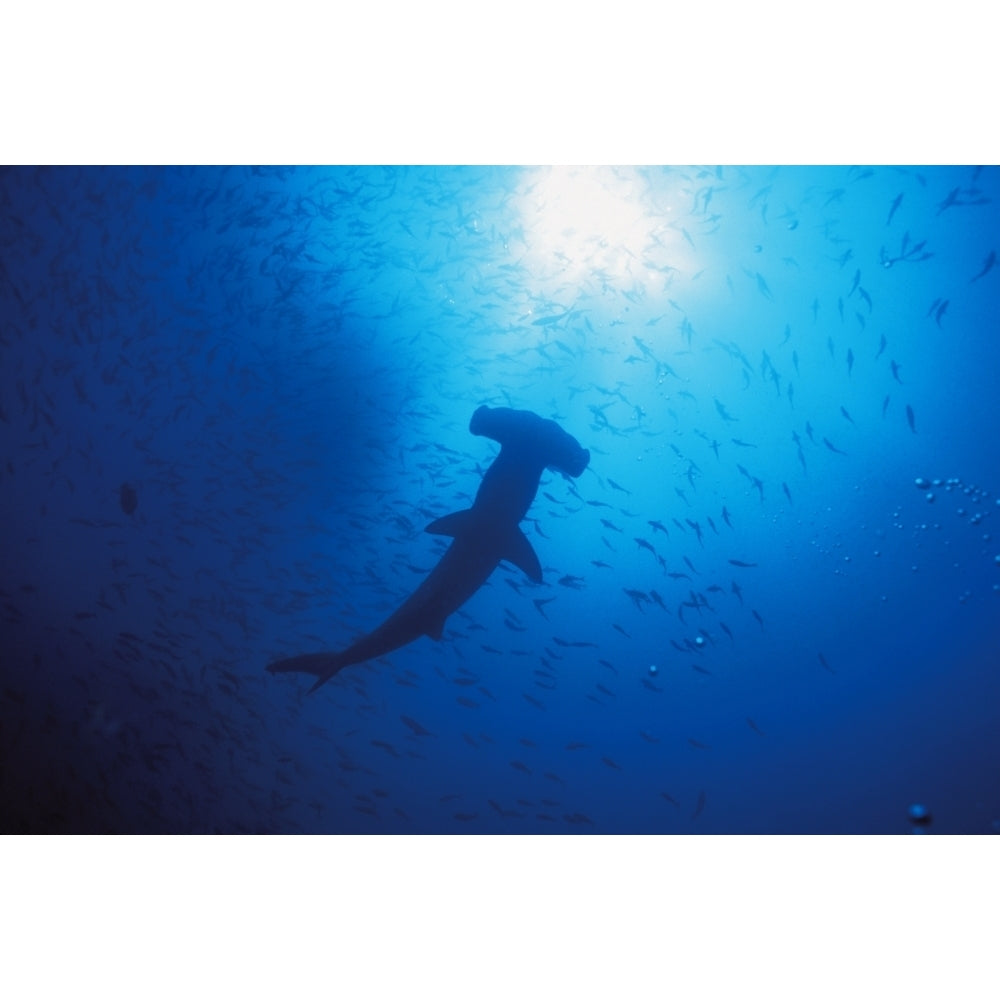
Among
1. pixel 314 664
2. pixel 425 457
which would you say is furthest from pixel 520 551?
pixel 425 457

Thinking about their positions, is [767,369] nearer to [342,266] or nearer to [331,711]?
[342,266]

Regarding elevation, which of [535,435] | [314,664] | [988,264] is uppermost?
[988,264]

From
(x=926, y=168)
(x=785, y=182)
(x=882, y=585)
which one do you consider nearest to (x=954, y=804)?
(x=882, y=585)

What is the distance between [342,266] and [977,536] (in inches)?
211

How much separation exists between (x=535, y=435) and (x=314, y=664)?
211 cm

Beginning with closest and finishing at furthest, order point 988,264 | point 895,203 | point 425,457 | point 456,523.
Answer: point 895,203 < point 456,523 < point 988,264 < point 425,457

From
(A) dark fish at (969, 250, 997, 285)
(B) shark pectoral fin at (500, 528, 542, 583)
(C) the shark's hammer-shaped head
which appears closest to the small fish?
(A) dark fish at (969, 250, 997, 285)

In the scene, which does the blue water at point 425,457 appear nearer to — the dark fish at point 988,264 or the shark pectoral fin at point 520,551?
the dark fish at point 988,264

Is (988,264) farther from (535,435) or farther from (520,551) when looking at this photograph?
(520,551)

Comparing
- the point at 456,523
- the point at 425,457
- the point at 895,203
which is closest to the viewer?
the point at 895,203

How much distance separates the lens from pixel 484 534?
4.27 m

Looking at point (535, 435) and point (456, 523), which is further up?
point (535, 435)

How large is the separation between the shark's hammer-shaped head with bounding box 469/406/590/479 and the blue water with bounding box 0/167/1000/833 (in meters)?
1.05

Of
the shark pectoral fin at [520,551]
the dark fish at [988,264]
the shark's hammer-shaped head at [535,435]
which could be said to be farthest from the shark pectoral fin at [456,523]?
the dark fish at [988,264]
